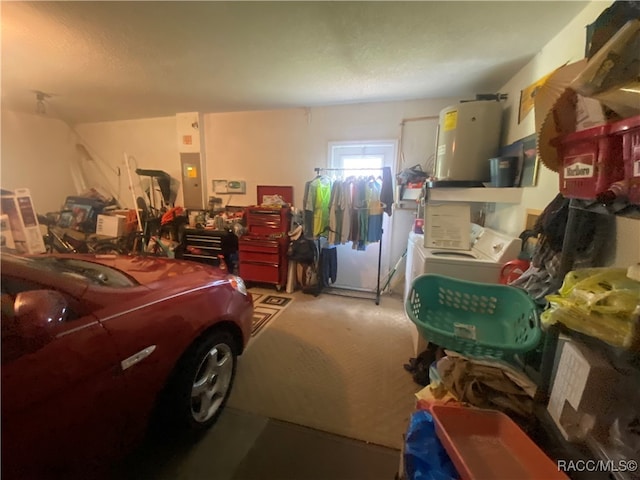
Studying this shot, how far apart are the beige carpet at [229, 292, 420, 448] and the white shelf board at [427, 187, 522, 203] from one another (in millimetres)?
1243

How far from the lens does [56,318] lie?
78 cm

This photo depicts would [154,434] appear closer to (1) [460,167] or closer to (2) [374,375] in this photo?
(2) [374,375]

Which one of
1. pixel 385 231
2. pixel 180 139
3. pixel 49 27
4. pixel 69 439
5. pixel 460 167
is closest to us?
pixel 69 439

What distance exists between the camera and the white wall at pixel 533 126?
980 mm

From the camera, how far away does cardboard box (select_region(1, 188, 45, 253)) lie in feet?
4.05

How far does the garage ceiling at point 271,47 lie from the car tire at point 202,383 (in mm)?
1817

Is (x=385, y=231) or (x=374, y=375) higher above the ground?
(x=385, y=231)

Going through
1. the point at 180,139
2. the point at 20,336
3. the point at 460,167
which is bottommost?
the point at 20,336

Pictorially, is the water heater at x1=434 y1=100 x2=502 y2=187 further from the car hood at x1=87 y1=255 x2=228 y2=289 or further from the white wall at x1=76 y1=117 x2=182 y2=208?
the white wall at x1=76 y1=117 x2=182 y2=208

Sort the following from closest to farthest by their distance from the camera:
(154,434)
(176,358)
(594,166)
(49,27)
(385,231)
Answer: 1. (594,166)
2. (176,358)
3. (154,434)
4. (49,27)
5. (385,231)

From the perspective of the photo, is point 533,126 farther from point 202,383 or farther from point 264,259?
point 264,259

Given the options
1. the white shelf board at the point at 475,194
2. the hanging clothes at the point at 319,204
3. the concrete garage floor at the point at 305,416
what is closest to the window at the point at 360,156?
the hanging clothes at the point at 319,204

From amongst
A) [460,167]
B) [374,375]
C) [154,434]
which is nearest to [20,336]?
[154,434]

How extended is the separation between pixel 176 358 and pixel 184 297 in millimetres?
256
